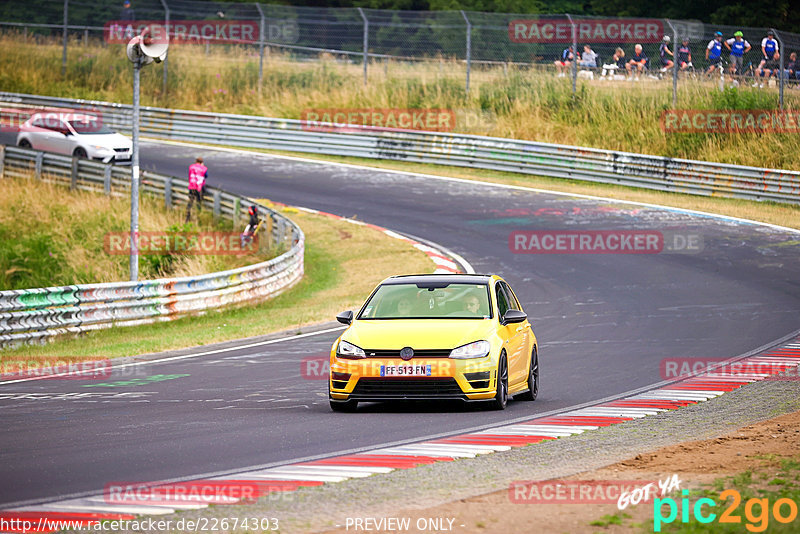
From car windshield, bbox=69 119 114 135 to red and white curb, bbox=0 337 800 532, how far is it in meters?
27.8

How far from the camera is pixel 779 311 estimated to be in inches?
762

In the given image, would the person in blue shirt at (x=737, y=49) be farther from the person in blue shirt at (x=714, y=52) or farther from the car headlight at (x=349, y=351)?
the car headlight at (x=349, y=351)

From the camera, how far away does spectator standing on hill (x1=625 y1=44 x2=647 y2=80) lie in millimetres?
35372

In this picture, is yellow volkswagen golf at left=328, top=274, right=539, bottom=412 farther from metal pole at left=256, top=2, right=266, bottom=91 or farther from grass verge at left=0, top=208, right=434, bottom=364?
metal pole at left=256, top=2, right=266, bottom=91

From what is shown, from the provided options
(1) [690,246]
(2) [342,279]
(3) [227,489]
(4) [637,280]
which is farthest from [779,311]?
(3) [227,489]

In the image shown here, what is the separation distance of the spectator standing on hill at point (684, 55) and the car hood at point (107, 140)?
1772 centimetres

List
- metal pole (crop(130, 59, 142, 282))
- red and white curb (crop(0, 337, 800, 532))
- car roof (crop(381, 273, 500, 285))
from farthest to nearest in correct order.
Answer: metal pole (crop(130, 59, 142, 282)) < car roof (crop(381, 273, 500, 285)) < red and white curb (crop(0, 337, 800, 532))

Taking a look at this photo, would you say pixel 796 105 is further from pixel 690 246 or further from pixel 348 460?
pixel 348 460

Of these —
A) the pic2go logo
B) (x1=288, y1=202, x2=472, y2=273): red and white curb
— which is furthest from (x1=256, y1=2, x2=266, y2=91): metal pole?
the pic2go logo

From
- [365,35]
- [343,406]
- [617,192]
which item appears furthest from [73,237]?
[343,406]

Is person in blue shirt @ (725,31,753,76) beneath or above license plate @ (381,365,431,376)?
above
